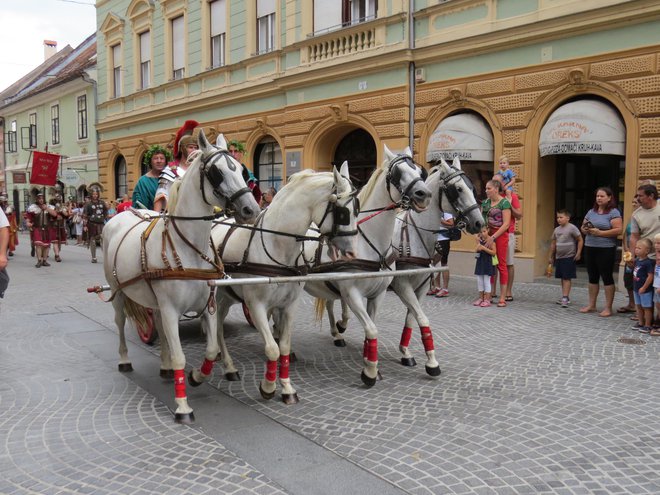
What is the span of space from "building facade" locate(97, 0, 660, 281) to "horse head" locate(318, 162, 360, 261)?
3.35 metres

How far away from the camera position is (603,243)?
7980mm

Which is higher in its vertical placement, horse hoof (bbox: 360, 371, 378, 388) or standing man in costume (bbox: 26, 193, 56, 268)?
standing man in costume (bbox: 26, 193, 56, 268)

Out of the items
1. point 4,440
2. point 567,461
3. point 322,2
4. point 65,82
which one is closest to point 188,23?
point 322,2

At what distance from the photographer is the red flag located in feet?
66.5

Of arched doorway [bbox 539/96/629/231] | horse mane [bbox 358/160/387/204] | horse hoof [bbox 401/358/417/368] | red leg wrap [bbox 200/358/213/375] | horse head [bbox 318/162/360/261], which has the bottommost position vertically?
horse hoof [bbox 401/358/417/368]

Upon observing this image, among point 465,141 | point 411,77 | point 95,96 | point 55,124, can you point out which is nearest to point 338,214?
point 465,141

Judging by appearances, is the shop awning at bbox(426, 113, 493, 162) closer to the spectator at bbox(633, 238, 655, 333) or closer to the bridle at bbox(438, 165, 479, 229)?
the spectator at bbox(633, 238, 655, 333)

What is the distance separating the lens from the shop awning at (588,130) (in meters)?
9.70

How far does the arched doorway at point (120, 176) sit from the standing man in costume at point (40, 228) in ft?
27.1

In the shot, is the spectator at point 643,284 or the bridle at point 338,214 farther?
the spectator at point 643,284

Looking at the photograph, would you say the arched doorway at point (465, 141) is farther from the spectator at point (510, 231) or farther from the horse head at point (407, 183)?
the horse head at point (407, 183)

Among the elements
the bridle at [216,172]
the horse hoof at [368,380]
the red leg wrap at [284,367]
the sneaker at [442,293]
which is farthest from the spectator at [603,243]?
the bridle at [216,172]

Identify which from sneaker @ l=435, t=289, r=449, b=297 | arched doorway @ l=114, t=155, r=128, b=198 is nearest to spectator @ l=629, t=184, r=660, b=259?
sneaker @ l=435, t=289, r=449, b=297

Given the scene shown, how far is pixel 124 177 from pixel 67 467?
71.2 ft
